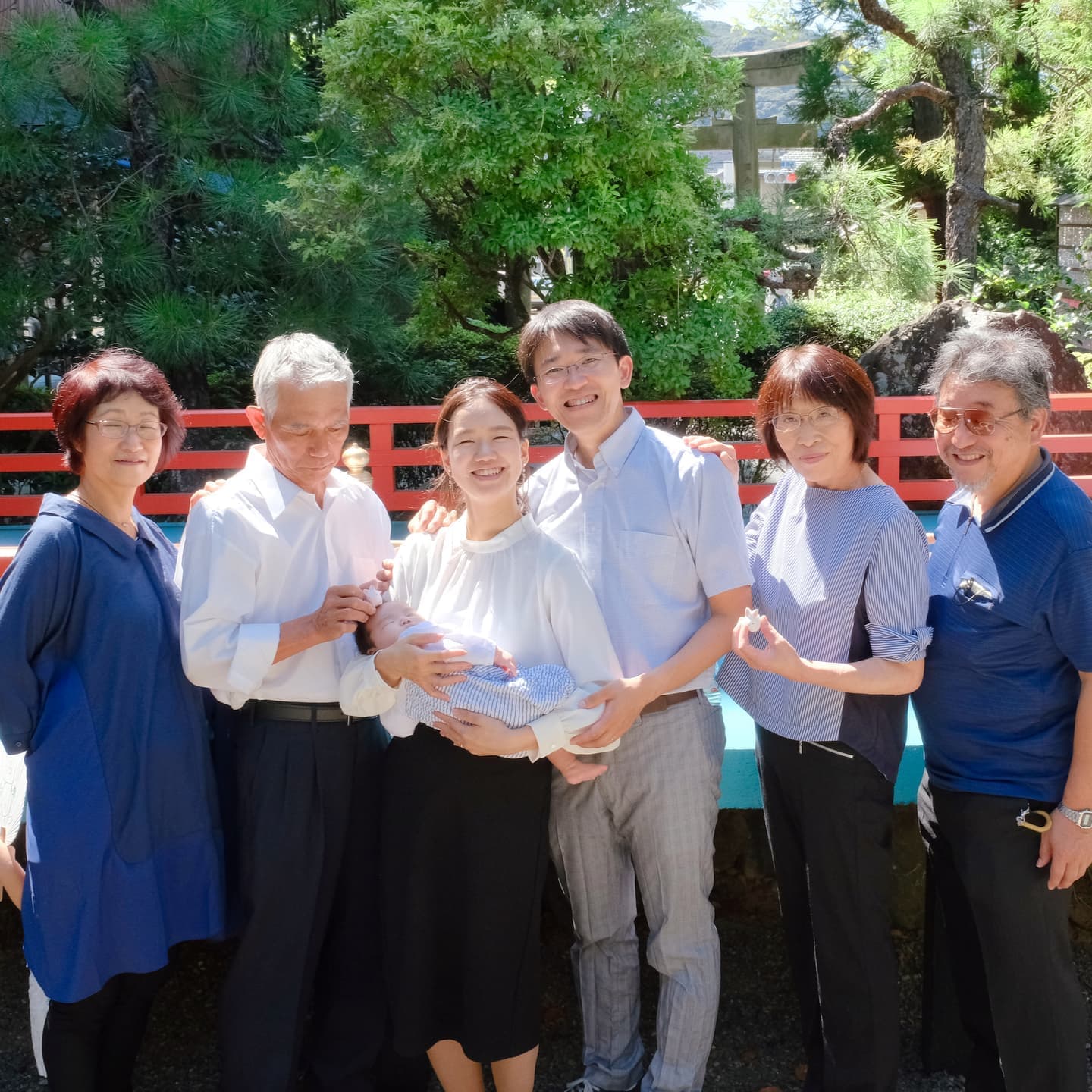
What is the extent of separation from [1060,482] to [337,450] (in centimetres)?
135

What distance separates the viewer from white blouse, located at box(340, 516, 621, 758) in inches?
76.0

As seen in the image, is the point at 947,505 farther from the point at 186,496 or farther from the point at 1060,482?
the point at 186,496

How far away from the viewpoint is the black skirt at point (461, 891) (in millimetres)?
2008

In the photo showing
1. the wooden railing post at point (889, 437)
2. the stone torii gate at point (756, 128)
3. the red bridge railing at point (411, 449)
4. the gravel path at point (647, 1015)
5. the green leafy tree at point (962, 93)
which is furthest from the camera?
the stone torii gate at point (756, 128)

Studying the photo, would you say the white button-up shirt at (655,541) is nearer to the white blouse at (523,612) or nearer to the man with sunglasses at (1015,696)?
the white blouse at (523,612)

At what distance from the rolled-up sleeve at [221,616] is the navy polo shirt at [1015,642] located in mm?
1265

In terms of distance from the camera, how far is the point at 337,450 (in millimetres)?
2061

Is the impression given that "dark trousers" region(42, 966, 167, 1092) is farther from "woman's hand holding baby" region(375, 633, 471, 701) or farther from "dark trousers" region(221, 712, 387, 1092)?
"woman's hand holding baby" region(375, 633, 471, 701)

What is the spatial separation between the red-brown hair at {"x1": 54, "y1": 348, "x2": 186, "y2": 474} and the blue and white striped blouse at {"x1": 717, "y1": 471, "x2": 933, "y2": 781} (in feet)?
4.15

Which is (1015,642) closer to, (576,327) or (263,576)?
(576,327)

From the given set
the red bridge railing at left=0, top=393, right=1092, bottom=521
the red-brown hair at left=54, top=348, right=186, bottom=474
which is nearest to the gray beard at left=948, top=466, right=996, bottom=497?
the red-brown hair at left=54, top=348, right=186, bottom=474

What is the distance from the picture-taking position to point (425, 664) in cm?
186

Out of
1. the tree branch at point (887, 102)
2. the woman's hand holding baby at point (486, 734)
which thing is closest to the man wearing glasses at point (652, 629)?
the woman's hand holding baby at point (486, 734)

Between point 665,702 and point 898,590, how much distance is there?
500mm
